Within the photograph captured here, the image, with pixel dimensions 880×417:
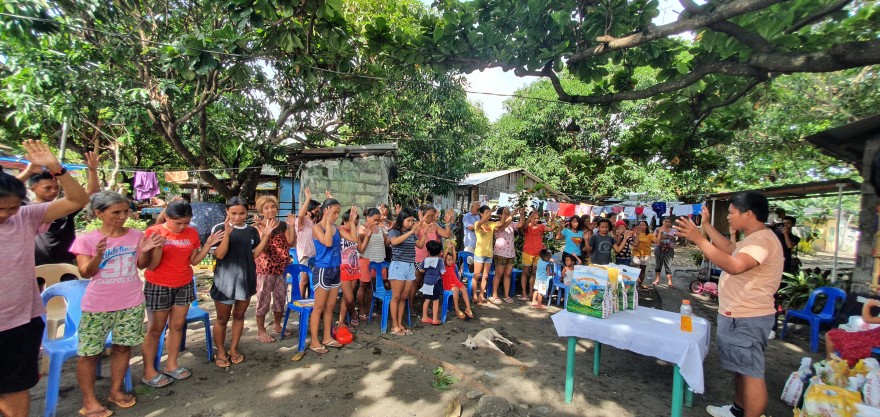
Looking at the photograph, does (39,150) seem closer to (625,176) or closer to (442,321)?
(442,321)

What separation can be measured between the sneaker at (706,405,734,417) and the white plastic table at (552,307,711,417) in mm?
213

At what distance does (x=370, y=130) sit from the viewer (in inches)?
458

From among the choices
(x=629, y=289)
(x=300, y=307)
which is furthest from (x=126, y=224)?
(x=629, y=289)

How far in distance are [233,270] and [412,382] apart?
6.72 ft

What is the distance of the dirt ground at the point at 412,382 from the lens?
3.19 metres

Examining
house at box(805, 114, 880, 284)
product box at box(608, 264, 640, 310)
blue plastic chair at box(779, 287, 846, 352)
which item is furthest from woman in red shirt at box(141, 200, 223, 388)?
house at box(805, 114, 880, 284)

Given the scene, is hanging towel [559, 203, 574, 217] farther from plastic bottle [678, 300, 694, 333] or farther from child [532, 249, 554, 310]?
plastic bottle [678, 300, 694, 333]

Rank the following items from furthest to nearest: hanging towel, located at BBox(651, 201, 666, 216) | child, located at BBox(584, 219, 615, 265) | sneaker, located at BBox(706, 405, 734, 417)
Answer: hanging towel, located at BBox(651, 201, 666, 216), child, located at BBox(584, 219, 615, 265), sneaker, located at BBox(706, 405, 734, 417)

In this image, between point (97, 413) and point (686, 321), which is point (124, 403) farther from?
point (686, 321)

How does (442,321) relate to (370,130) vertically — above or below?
below

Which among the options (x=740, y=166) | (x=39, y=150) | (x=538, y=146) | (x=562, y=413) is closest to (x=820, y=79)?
(x=740, y=166)

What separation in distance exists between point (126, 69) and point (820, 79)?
17350mm

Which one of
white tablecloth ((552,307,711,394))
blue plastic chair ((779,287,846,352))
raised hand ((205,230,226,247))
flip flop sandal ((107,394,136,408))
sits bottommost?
flip flop sandal ((107,394,136,408))

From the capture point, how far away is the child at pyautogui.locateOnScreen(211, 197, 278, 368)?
3670 mm
